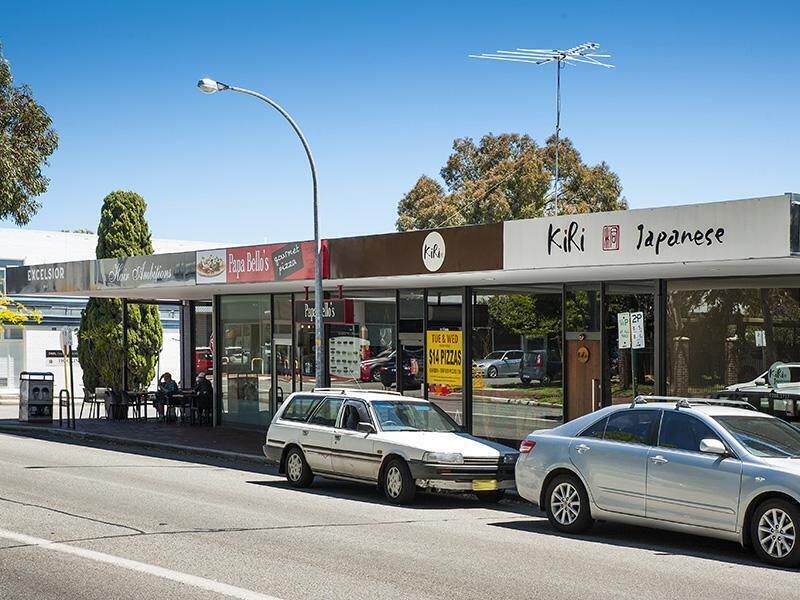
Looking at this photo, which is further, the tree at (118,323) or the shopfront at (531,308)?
the tree at (118,323)

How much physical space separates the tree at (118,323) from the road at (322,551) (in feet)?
64.8

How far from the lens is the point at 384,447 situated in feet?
49.3

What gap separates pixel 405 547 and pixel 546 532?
214 centimetres

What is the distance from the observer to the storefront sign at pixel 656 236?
14.2 meters

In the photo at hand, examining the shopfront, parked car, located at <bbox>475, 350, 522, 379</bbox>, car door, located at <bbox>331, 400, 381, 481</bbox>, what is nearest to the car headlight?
car door, located at <bbox>331, 400, 381, 481</bbox>

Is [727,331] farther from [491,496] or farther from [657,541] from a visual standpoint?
[657,541]

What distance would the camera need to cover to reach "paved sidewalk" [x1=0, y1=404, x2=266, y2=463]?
22484 millimetres

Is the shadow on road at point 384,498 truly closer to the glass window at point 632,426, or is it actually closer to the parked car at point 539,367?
the glass window at point 632,426

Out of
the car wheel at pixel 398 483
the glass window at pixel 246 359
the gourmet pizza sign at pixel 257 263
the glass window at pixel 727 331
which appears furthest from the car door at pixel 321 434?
the glass window at pixel 246 359

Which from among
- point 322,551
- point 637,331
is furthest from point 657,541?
point 637,331

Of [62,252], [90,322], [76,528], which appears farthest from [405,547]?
[62,252]

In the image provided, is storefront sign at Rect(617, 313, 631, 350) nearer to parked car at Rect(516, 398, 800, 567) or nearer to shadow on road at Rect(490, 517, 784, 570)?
parked car at Rect(516, 398, 800, 567)

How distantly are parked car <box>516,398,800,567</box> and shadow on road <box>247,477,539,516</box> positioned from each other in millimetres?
2024

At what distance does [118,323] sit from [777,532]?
2882 cm
